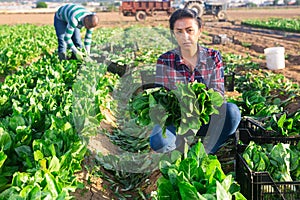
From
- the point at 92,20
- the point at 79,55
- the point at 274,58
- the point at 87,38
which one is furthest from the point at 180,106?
the point at 274,58

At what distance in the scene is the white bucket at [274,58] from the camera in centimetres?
1002

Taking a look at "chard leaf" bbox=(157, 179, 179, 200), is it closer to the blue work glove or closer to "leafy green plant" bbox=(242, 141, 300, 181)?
"leafy green plant" bbox=(242, 141, 300, 181)

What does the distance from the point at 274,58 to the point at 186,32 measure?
21.7ft

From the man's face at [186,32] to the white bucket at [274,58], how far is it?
642cm

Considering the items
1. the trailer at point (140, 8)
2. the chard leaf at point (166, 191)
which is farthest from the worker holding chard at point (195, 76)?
the trailer at point (140, 8)

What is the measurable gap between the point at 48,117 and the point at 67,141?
21.8 inches

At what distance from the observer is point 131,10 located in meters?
36.6

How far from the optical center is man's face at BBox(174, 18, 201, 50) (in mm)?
3967

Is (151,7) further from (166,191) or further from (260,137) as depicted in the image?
(166,191)

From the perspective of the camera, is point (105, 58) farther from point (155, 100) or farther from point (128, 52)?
point (155, 100)

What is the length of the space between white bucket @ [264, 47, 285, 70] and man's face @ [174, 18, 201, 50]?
642cm

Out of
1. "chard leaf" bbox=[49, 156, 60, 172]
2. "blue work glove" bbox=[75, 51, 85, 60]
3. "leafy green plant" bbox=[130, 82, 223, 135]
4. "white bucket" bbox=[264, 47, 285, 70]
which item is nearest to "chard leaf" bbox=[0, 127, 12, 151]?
"chard leaf" bbox=[49, 156, 60, 172]

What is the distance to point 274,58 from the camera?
33.0 feet

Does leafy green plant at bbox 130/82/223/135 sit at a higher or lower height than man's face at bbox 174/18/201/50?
lower
